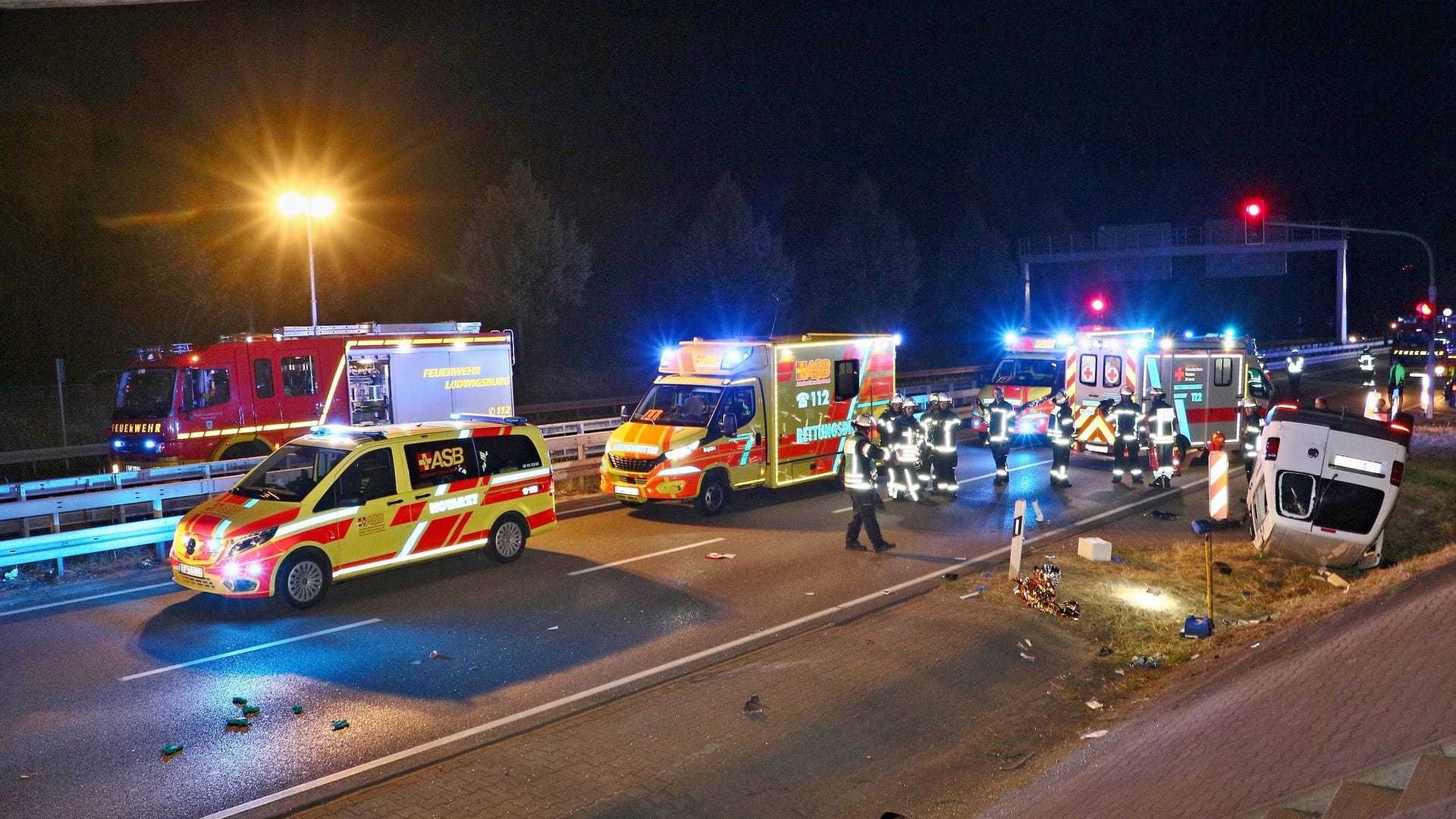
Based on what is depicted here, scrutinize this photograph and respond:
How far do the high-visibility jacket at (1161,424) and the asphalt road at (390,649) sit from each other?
10.7ft

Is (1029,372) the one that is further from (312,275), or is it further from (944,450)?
(312,275)

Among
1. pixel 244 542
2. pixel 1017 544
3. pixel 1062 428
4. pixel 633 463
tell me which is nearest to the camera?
pixel 244 542

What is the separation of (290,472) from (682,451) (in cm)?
541

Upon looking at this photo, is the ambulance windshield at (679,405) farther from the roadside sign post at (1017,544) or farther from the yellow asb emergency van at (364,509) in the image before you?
the roadside sign post at (1017,544)

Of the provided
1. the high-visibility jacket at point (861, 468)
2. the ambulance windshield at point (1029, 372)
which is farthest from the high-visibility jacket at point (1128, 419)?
the high-visibility jacket at point (861, 468)

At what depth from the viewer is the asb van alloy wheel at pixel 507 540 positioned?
12484 millimetres

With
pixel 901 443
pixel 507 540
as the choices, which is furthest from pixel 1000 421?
pixel 507 540

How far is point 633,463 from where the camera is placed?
15070 millimetres

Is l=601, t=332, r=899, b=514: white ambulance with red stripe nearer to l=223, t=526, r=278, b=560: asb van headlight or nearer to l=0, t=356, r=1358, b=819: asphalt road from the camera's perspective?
l=0, t=356, r=1358, b=819: asphalt road

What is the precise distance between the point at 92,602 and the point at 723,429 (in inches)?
321

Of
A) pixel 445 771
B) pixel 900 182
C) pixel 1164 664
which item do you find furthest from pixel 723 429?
pixel 900 182

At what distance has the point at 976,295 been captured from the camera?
6538 cm

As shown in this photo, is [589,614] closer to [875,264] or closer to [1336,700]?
[1336,700]

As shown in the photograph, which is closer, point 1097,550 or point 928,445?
point 1097,550
